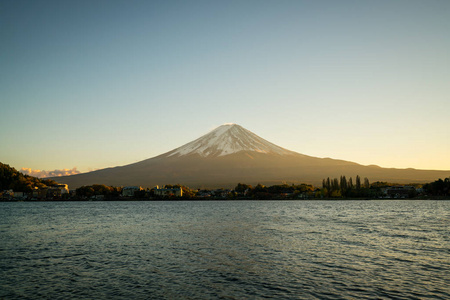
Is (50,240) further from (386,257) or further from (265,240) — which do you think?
(386,257)

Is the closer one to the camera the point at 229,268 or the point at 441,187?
the point at 229,268

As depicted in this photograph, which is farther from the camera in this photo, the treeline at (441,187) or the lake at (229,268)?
the treeline at (441,187)

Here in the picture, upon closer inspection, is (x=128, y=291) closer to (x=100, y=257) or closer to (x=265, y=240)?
(x=100, y=257)

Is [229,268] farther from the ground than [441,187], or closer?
closer

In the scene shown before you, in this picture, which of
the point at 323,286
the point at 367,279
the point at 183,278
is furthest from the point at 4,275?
the point at 367,279

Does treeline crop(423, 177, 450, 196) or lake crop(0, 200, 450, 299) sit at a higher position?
treeline crop(423, 177, 450, 196)

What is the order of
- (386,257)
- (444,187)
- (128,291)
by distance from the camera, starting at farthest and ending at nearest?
(444,187), (386,257), (128,291)

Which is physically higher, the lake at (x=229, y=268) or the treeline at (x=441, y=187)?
the treeline at (x=441, y=187)

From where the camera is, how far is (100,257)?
2678 centimetres

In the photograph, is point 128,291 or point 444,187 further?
point 444,187

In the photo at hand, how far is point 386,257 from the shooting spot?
84.4 ft

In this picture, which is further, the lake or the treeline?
the treeline

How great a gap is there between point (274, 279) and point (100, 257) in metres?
14.6

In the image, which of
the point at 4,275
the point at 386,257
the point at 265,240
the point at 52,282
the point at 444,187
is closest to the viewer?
the point at 52,282
